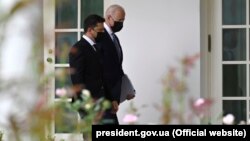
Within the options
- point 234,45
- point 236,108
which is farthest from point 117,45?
point 236,108

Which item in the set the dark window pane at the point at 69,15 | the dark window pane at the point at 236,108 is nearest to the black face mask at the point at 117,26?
the dark window pane at the point at 69,15

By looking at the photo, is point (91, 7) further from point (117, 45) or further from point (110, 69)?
point (110, 69)

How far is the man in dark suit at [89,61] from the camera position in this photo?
579cm

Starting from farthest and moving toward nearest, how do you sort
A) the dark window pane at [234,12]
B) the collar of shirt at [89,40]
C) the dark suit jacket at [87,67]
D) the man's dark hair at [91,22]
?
the dark window pane at [234,12] → the man's dark hair at [91,22] → the collar of shirt at [89,40] → the dark suit jacket at [87,67]

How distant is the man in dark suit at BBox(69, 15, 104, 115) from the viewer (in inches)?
228

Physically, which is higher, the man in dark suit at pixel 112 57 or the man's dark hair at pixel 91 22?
the man's dark hair at pixel 91 22

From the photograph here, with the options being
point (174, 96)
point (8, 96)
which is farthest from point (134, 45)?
point (8, 96)

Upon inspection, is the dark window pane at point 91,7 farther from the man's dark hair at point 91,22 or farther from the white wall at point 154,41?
the man's dark hair at point 91,22

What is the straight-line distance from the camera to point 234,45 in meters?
7.26

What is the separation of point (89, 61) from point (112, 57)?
0.54 meters

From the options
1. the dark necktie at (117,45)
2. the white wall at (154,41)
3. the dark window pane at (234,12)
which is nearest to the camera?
the dark necktie at (117,45)

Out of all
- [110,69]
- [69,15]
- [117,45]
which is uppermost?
[69,15]

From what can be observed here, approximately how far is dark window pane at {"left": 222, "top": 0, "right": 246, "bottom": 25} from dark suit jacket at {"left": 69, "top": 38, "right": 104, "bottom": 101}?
5.83ft

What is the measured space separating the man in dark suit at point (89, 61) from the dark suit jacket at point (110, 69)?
137mm
